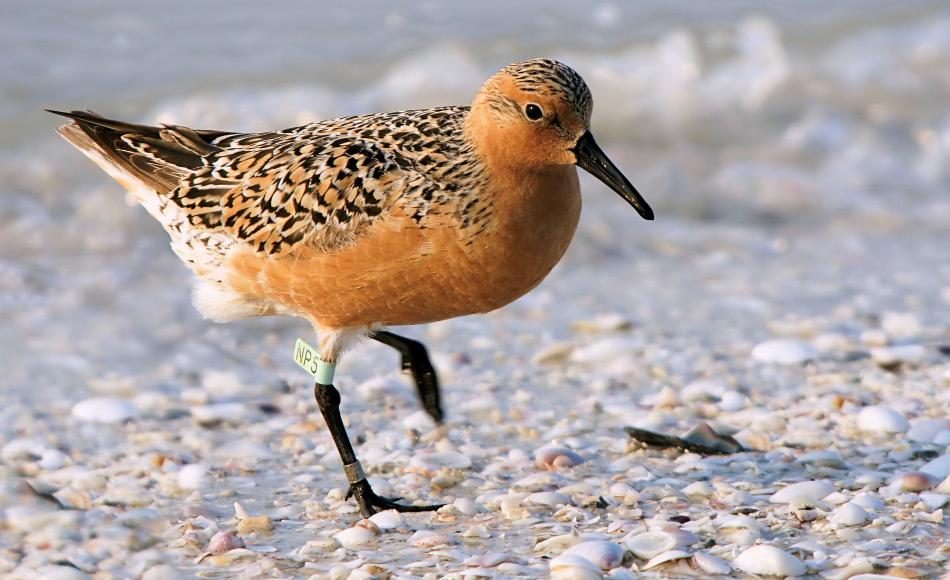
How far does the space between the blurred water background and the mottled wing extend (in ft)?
5.80

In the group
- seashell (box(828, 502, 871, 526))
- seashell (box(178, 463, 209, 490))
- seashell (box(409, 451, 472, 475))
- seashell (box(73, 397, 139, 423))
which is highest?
seashell (box(73, 397, 139, 423))

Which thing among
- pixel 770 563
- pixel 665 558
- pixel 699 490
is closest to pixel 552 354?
pixel 699 490

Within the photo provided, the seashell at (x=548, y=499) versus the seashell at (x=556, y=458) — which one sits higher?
the seashell at (x=556, y=458)

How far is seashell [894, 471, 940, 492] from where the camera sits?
5062 mm

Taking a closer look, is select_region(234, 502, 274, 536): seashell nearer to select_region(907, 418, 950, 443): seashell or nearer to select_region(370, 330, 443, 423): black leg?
select_region(370, 330, 443, 423): black leg

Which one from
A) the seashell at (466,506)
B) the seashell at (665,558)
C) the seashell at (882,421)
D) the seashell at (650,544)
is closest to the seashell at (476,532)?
the seashell at (466,506)

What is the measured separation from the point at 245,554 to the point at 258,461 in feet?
3.77

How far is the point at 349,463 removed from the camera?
5.50 metres

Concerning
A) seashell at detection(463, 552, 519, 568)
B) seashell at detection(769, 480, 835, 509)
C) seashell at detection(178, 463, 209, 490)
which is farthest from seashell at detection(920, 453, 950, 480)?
seashell at detection(178, 463, 209, 490)

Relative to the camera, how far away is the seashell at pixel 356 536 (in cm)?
495

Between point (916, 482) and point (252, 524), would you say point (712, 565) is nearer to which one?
point (916, 482)

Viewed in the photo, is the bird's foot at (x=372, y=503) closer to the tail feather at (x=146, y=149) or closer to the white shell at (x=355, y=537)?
the white shell at (x=355, y=537)

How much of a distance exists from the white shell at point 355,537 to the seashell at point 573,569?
864 mm

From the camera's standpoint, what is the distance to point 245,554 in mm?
4852
